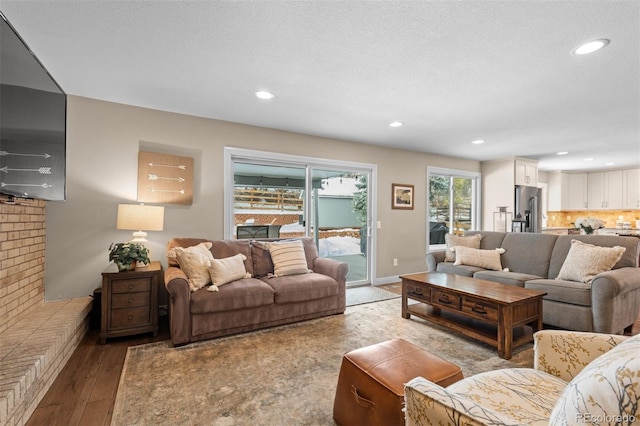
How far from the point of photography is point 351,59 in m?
2.32

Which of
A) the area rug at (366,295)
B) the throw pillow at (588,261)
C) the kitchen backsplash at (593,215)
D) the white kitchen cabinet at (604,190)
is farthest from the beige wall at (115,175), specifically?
the white kitchen cabinet at (604,190)

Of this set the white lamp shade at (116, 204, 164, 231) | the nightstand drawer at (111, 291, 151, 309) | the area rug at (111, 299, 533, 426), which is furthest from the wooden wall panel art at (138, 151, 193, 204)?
the area rug at (111, 299, 533, 426)

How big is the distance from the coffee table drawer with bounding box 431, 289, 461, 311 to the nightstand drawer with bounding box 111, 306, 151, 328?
111 inches

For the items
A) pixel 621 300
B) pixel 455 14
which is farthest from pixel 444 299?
pixel 455 14

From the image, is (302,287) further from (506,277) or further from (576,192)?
(576,192)

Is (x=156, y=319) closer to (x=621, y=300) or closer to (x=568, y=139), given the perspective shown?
(x=621, y=300)

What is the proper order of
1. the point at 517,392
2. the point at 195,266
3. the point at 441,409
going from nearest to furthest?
1. the point at 441,409
2. the point at 517,392
3. the point at 195,266

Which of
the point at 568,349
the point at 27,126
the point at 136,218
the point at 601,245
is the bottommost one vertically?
the point at 568,349

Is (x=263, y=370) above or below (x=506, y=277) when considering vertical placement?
below

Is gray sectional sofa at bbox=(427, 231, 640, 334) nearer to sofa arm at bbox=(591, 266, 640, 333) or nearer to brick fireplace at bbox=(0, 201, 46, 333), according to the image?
sofa arm at bbox=(591, 266, 640, 333)

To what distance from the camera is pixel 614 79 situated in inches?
103

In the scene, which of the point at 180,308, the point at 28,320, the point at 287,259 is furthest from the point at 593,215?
the point at 28,320

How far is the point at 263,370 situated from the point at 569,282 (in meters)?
3.12

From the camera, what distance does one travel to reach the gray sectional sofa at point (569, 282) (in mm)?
2660
